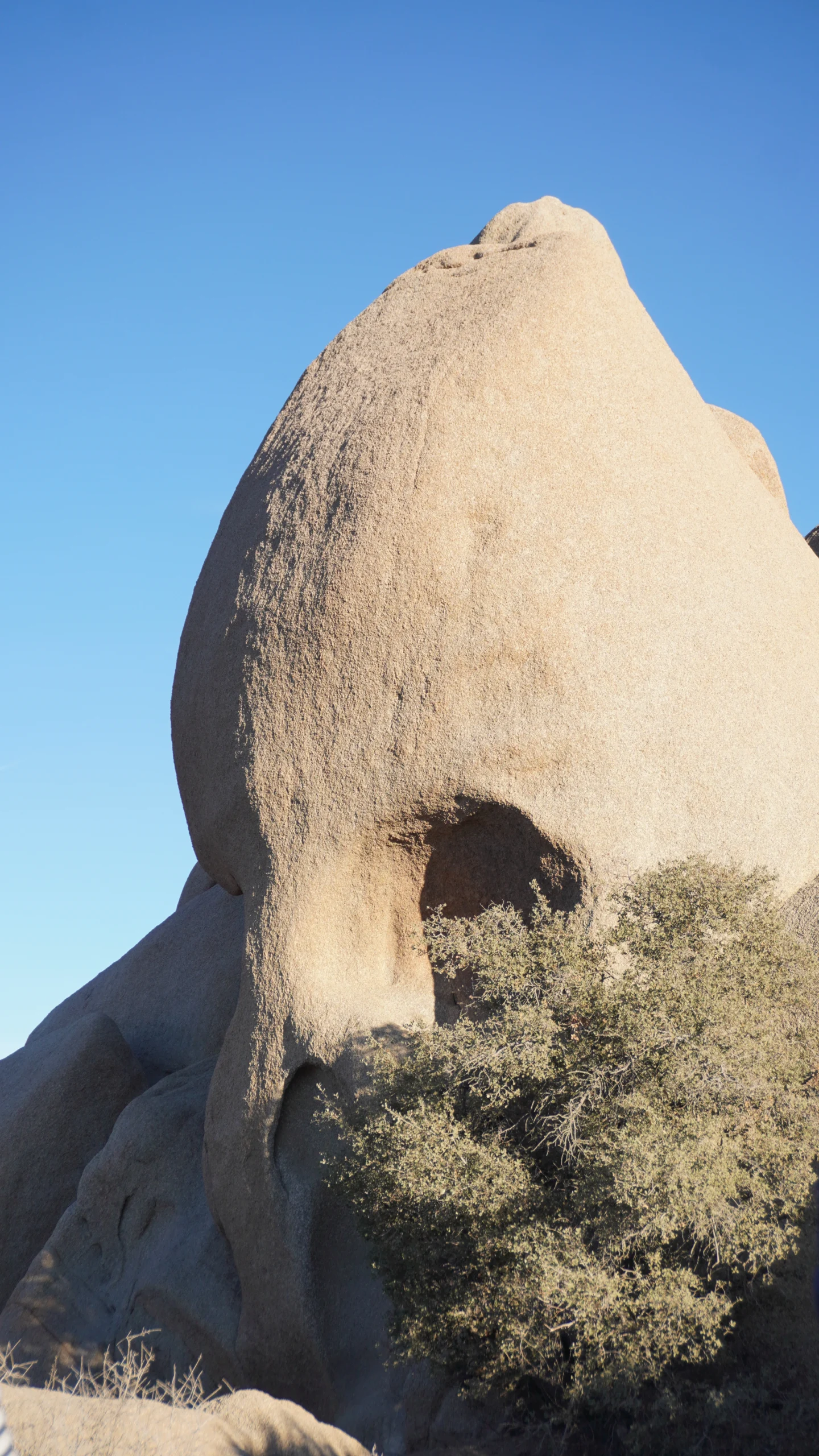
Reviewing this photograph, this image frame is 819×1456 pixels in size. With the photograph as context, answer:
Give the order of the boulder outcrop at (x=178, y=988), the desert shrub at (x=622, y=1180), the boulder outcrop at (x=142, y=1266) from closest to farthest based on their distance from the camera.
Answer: the desert shrub at (x=622, y=1180) → the boulder outcrop at (x=142, y=1266) → the boulder outcrop at (x=178, y=988)

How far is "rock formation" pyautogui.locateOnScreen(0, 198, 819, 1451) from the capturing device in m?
10.5

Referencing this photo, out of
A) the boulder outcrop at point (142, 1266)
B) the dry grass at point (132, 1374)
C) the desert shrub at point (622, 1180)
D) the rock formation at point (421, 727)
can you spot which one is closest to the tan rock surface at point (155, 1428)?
the desert shrub at point (622, 1180)

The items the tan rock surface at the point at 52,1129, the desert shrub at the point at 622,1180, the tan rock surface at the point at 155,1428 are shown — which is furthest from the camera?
the tan rock surface at the point at 52,1129

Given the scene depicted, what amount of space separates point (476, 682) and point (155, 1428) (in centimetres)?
627

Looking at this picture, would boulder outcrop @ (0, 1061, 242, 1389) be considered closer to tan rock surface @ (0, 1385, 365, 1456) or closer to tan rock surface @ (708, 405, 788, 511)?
tan rock surface @ (0, 1385, 365, 1456)

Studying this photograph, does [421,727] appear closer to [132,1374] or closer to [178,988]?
[132,1374]

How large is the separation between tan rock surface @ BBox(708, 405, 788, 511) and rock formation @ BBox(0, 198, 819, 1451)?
14.1ft

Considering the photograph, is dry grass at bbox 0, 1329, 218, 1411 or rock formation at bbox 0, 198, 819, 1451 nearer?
dry grass at bbox 0, 1329, 218, 1411

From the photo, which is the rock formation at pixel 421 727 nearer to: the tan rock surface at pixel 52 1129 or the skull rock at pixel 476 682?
the skull rock at pixel 476 682

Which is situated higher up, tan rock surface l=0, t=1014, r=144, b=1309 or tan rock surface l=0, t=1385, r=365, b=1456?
tan rock surface l=0, t=1014, r=144, b=1309

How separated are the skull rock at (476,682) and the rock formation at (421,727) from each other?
0.03m

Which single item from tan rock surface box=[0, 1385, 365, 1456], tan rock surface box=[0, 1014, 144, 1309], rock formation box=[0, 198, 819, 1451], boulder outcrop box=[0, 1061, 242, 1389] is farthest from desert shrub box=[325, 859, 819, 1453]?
tan rock surface box=[0, 1014, 144, 1309]

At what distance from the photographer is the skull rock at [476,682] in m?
10.6

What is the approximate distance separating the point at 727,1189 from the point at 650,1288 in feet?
2.61
